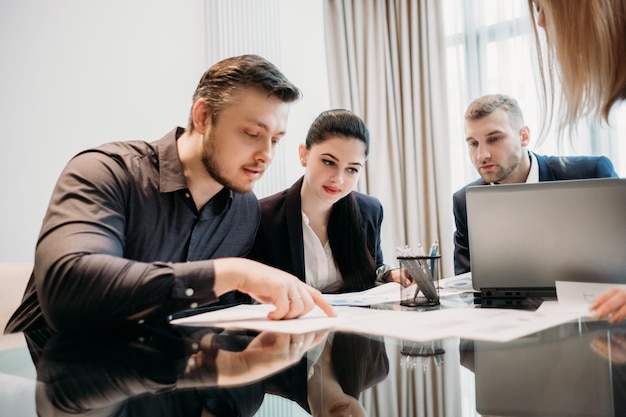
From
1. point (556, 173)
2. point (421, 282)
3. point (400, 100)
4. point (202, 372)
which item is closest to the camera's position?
point (202, 372)

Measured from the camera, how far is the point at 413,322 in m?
0.99

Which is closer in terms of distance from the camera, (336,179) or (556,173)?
(336,179)

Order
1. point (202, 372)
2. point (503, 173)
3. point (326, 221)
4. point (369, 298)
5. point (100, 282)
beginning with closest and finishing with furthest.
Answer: point (202, 372) < point (100, 282) < point (369, 298) < point (326, 221) < point (503, 173)

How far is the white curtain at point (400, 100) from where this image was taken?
3.88m

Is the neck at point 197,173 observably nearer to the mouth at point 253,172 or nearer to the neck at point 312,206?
the mouth at point 253,172

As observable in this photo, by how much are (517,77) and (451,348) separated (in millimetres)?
3259

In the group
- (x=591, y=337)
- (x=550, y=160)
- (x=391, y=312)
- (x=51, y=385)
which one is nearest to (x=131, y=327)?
(x=51, y=385)

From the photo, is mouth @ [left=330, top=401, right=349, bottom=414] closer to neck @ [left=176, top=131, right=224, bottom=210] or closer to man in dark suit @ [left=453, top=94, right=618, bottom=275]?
neck @ [left=176, top=131, right=224, bottom=210]

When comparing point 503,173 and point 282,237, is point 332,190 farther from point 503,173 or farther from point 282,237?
point 503,173

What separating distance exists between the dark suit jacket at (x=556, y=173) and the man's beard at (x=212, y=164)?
3.88ft

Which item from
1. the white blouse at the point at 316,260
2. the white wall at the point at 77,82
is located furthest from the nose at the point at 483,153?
the white wall at the point at 77,82

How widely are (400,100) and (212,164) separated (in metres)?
2.87

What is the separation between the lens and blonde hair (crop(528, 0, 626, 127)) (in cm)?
93

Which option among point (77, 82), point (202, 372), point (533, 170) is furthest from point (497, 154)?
point (202, 372)
